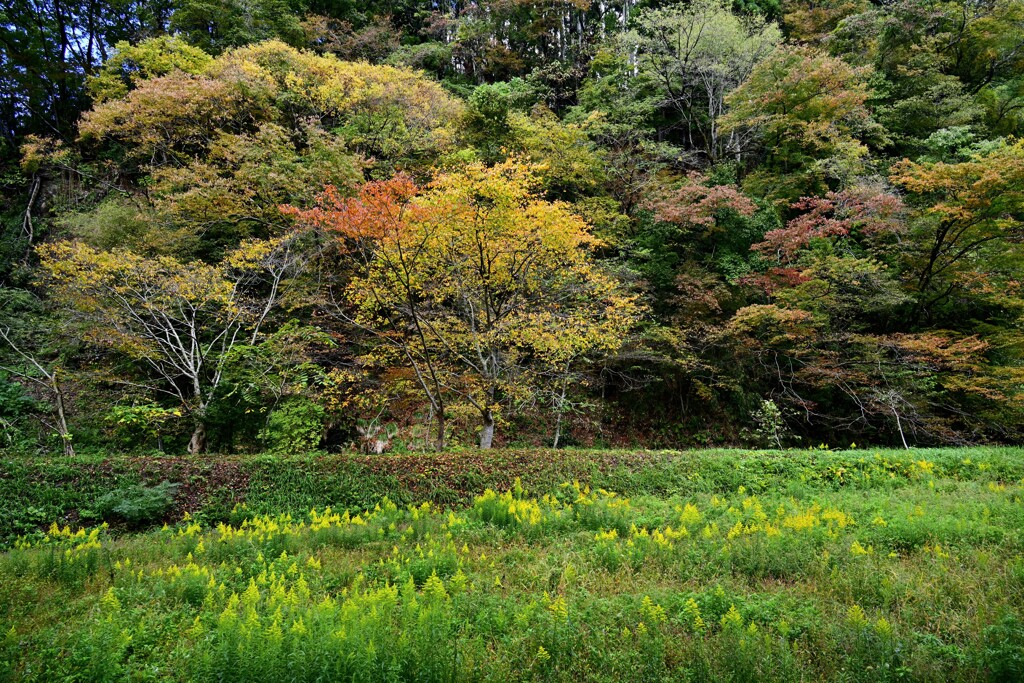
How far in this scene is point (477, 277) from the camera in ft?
36.7

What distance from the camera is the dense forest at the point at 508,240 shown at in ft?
38.2

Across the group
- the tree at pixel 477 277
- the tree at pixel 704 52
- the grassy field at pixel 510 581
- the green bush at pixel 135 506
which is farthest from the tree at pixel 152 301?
the tree at pixel 704 52

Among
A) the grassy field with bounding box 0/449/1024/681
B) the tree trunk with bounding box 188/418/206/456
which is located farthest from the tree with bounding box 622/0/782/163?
the tree trunk with bounding box 188/418/206/456

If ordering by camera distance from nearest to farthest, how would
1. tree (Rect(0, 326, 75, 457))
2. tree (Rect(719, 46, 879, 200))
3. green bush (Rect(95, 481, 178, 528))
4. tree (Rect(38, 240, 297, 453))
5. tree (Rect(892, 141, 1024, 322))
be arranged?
green bush (Rect(95, 481, 178, 528))
tree (Rect(38, 240, 297, 453))
tree (Rect(0, 326, 75, 457))
tree (Rect(892, 141, 1024, 322))
tree (Rect(719, 46, 879, 200))

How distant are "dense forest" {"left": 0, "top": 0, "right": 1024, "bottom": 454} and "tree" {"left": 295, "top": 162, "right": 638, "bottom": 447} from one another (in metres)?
0.09

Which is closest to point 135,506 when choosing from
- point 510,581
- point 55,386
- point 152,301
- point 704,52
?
point 510,581

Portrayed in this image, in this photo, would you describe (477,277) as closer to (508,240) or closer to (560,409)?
(508,240)

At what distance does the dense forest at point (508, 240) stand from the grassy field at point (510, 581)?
431cm

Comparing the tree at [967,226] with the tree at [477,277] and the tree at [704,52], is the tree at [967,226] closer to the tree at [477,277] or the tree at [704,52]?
the tree at [477,277]

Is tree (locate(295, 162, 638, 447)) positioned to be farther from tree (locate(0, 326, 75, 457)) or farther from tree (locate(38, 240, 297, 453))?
tree (locate(0, 326, 75, 457))

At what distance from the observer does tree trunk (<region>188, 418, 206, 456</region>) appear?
11611 mm

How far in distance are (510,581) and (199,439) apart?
10.5 metres

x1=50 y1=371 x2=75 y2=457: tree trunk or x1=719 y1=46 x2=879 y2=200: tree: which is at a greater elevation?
x1=719 y1=46 x2=879 y2=200: tree

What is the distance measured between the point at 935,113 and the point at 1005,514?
1964cm
